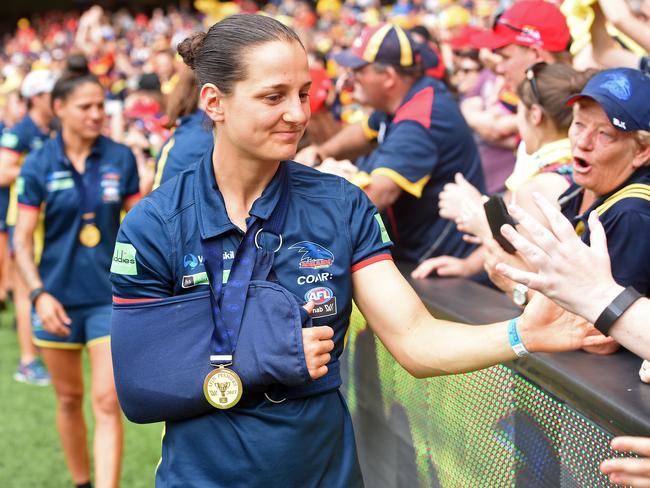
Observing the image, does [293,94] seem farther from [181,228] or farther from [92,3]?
[92,3]

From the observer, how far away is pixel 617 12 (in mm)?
3801

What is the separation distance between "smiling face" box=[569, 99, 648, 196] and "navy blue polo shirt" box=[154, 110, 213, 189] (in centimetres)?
165

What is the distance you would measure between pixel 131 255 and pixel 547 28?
2.75 m

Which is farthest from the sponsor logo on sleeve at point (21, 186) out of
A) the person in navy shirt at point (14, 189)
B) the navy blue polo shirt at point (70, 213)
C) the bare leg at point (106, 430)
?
the person in navy shirt at point (14, 189)

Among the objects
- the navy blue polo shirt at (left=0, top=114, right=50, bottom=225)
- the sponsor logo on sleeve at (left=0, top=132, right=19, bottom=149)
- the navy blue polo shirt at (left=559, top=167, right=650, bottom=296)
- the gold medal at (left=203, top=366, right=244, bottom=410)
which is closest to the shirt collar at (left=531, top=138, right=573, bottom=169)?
the navy blue polo shirt at (left=559, top=167, right=650, bottom=296)

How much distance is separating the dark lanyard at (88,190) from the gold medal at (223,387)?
269 centimetres

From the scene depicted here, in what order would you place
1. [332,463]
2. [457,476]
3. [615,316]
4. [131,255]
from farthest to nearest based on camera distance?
[457,476] < [332,463] < [131,255] < [615,316]

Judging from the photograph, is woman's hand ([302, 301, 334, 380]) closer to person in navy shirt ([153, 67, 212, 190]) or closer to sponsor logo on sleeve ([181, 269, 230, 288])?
sponsor logo on sleeve ([181, 269, 230, 288])

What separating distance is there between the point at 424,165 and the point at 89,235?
183cm

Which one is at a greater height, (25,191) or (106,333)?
(25,191)

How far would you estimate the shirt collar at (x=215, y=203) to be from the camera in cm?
216

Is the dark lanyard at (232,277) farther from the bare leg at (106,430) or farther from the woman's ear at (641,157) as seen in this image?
the bare leg at (106,430)

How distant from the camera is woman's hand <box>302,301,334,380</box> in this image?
82.6 inches

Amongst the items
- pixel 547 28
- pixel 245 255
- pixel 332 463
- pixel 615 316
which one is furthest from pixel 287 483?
pixel 547 28
